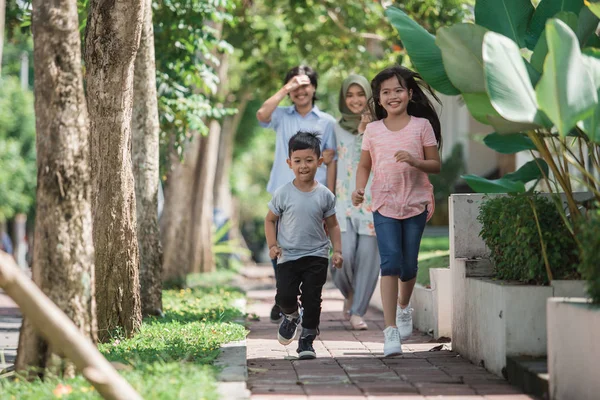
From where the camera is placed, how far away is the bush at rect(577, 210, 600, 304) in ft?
17.1

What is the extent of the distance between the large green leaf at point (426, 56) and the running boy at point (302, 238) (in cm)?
105

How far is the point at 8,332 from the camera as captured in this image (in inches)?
435

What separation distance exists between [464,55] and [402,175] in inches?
55.8

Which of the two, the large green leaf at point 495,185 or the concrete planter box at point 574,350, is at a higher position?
the large green leaf at point 495,185

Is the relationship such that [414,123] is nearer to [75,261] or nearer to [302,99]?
[302,99]

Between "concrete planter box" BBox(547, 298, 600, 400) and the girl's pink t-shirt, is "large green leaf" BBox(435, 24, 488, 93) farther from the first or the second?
"concrete planter box" BBox(547, 298, 600, 400)

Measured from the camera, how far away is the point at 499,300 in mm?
6188

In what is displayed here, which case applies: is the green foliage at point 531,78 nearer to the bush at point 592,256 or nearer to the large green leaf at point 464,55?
the large green leaf at point 464,55

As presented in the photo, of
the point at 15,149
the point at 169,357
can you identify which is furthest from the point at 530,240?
the point at 15,149

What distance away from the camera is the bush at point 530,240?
244 inches

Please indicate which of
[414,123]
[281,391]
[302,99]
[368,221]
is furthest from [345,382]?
[302,99]

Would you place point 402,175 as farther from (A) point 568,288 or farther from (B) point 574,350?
(B) point 574,350

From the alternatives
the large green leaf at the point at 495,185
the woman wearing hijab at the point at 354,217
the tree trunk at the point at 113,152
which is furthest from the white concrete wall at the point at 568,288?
the woman wearing hijab at the point at 354,217

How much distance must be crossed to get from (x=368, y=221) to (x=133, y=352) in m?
3.41
